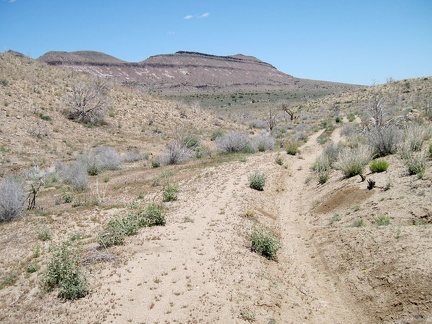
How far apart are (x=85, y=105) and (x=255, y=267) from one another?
29.5 meters

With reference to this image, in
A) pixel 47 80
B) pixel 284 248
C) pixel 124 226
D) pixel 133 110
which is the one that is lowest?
pixel 284 248

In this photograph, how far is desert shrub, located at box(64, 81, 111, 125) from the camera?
32.2 meters

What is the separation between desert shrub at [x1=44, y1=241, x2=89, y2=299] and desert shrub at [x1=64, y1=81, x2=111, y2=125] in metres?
26.6

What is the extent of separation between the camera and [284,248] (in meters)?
9.39

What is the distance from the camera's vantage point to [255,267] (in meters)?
7.76

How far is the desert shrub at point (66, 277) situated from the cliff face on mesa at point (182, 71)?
9627cm

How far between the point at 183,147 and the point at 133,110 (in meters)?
16.9

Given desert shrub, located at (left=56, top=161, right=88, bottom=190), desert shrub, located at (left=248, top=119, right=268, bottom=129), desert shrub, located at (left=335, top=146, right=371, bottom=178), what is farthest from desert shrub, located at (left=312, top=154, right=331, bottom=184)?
desert shrub, located at (left=248, top=119, right=268, bottom=129)

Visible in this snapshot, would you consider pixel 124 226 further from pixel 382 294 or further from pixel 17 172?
pixel 17 172

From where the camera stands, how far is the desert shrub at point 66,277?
259 inches

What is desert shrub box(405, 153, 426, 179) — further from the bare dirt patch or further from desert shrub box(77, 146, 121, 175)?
desert shrub box(77, 146, 121, 175)

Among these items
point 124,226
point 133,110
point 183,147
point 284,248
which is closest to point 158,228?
point 124,226

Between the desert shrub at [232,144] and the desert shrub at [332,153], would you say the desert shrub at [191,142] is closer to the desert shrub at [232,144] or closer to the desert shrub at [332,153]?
the desert shrub at [232,144]

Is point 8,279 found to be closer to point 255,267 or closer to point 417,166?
point 255,267
